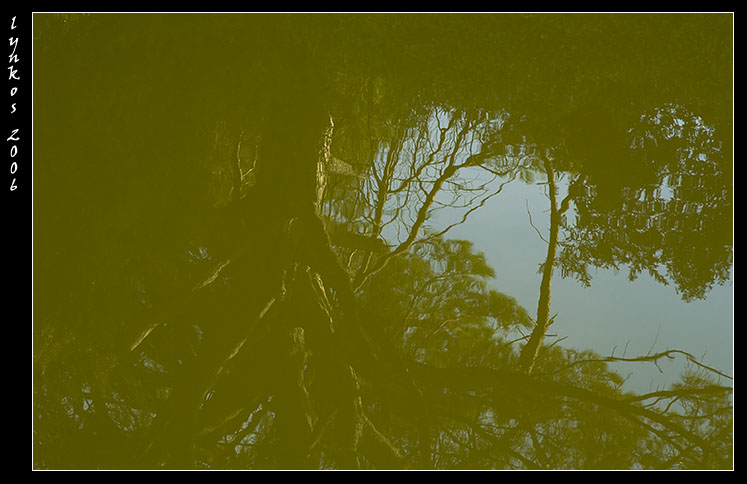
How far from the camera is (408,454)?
1.70 m

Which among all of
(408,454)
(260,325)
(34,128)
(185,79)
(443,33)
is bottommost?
(408,454)

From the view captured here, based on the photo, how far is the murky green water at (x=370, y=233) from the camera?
5.75 feet

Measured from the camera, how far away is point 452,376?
6.06 ft

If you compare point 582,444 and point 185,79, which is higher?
point 185,79

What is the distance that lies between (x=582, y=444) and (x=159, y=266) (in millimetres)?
1330

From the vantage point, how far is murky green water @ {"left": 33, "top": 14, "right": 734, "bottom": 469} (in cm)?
175

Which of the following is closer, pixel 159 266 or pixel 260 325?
pixel 260 325

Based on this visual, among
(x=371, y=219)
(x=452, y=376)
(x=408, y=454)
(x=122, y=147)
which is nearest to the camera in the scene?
(x=408, y=454)

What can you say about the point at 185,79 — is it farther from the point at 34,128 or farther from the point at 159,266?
the point at 159,266

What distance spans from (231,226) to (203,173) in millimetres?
307

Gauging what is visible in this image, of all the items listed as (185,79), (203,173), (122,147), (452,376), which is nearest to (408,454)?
(452,376)

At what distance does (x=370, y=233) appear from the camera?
7.00 feet

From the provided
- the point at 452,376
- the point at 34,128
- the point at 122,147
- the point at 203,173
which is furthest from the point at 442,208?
the point at 34,128

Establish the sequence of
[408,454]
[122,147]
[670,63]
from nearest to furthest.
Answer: [408,454]
[122,147]
[670,63]
